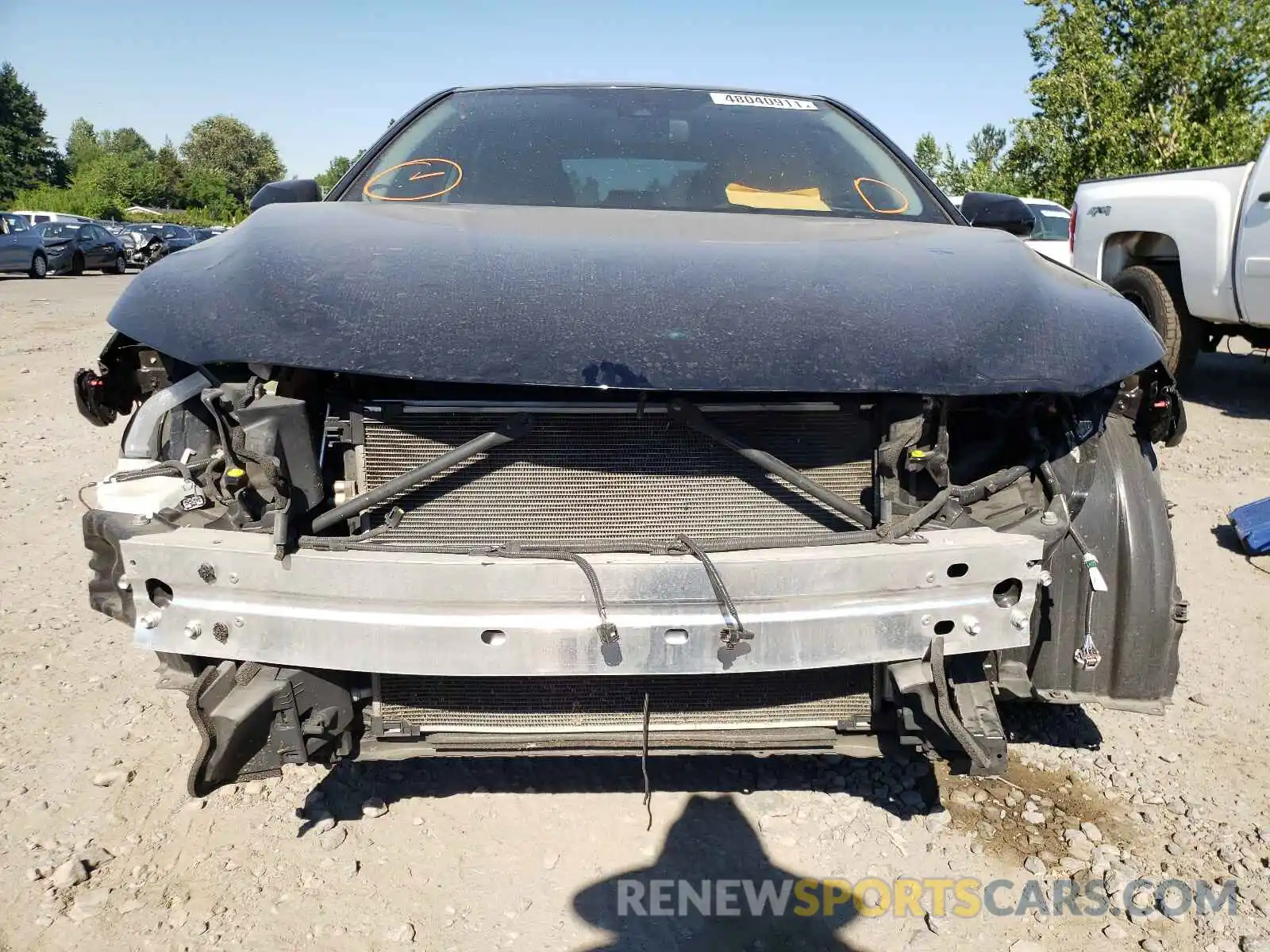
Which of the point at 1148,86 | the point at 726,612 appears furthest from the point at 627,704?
the point at 1148,86

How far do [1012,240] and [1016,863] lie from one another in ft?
5.33

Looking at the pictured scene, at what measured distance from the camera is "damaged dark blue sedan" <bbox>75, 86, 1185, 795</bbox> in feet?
5.82

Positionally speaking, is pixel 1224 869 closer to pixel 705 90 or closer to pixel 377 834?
pixel 377 834

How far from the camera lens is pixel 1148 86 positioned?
15109 millimetres

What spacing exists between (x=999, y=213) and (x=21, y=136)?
64.0m

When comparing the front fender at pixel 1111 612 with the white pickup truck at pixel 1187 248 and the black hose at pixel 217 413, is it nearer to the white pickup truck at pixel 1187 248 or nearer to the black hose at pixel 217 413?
the black hose at pixel 217 413

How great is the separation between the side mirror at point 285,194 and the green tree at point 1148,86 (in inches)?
590

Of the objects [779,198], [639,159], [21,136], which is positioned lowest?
[779,198]

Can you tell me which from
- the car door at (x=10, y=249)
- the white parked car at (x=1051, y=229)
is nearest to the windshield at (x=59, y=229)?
the car door at (x=10, y=249)

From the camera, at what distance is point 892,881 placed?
7.14ft

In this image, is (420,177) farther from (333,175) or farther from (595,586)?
(333,175)

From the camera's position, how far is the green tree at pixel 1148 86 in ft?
47.3

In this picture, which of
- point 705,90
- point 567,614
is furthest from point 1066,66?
point 567,614

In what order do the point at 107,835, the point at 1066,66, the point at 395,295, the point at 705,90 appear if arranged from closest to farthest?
1. the point at 395,295
2. the point at 107,835
3. the point at 705,90
4. the point at 1066,66
